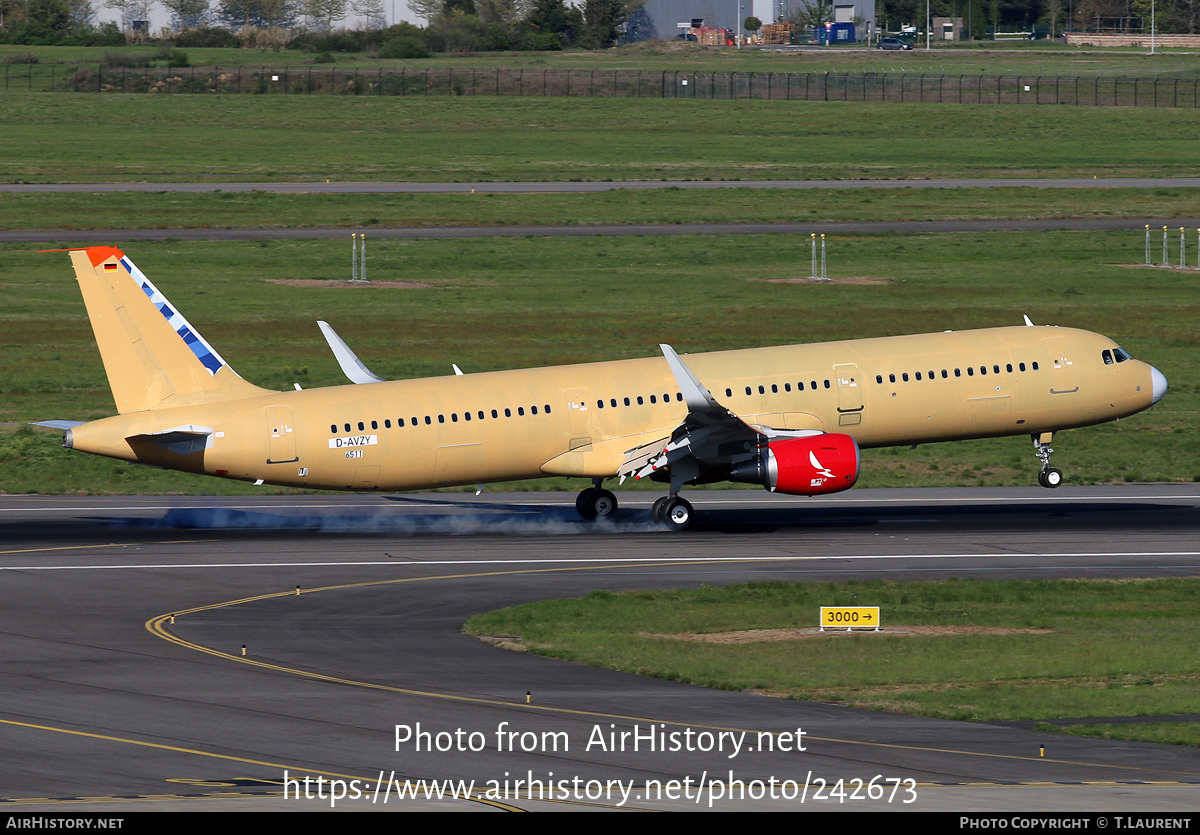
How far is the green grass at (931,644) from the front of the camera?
88.9ft

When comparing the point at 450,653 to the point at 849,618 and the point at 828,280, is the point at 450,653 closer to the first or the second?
the point at 849,618

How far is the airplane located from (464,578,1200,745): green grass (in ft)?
23.3

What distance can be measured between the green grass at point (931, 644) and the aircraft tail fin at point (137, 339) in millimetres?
12111

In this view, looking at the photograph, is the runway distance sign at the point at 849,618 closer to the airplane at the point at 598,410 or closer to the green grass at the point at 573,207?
the airplane at the point at 598,410

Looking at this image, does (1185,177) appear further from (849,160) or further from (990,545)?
(990,545)

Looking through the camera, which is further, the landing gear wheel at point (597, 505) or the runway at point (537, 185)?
the runway at point (537, 185)

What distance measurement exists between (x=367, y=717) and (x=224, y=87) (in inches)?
6894

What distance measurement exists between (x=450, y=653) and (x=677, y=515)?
14283 mm

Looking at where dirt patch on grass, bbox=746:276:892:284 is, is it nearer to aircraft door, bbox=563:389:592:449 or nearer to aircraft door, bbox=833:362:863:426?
aircraft door, bbox=833:362:863:426

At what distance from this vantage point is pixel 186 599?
115 ft

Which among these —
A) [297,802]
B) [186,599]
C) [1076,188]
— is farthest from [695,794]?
[1076,188]

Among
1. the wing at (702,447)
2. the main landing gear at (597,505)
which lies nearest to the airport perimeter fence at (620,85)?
the main landing gear at (597,505)

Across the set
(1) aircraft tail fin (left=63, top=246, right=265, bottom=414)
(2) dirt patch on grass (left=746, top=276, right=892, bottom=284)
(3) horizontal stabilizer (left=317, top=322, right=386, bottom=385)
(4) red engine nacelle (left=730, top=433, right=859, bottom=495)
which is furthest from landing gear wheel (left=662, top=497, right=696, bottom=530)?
(2) dirt patch on grass (left=746, top=276, right=892, bottom=284)

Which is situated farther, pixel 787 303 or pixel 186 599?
pixel 787 303
